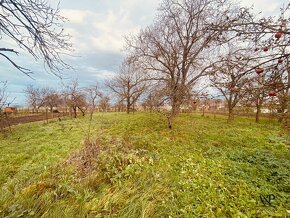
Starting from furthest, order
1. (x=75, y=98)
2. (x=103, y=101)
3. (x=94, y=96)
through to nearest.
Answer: (x=103, y=101), (x=75, y=98), (x=94, y=96)

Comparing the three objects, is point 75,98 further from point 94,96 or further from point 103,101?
point 94,96

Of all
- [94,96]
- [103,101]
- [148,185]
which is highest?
[103,101]

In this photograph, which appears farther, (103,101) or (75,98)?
(103,101)

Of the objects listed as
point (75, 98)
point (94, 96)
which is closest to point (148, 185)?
point (94, 96)

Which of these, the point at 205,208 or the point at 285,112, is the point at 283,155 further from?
the point at 205,208

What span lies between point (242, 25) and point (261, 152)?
5229mm

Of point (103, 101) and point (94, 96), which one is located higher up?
point (103, 101)

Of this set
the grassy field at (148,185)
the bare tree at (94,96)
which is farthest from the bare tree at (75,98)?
the grassy field at (148,185)

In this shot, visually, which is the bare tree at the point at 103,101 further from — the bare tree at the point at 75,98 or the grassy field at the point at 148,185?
the grassy field at the point at 148,185

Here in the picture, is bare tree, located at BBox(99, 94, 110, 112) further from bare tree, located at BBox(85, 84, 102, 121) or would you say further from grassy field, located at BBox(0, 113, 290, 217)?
grassy field, located at BBox(0, 113, 290, 217)

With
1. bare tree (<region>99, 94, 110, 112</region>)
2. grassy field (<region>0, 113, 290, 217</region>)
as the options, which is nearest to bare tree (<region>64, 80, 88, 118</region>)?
bare tree (<region>99, 94, 110, 112</region>)

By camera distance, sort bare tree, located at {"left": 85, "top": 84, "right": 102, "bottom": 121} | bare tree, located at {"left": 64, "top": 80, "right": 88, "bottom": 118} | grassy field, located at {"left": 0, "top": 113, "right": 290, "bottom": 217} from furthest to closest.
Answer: bare tree, located at {"left": 64, "top": 80, "right": 88, "bottom": 118} → bare tree, located at {"left": 85, "top": 84, "right": 102, "bottom": 121} → grassy field, located at {"left": 0, "top": 113, "right": 290, "bottom": 217}

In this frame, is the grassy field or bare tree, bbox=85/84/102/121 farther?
bare tree, bbox=85/84/102/121

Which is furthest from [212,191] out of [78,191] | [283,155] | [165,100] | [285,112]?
[165,100]
